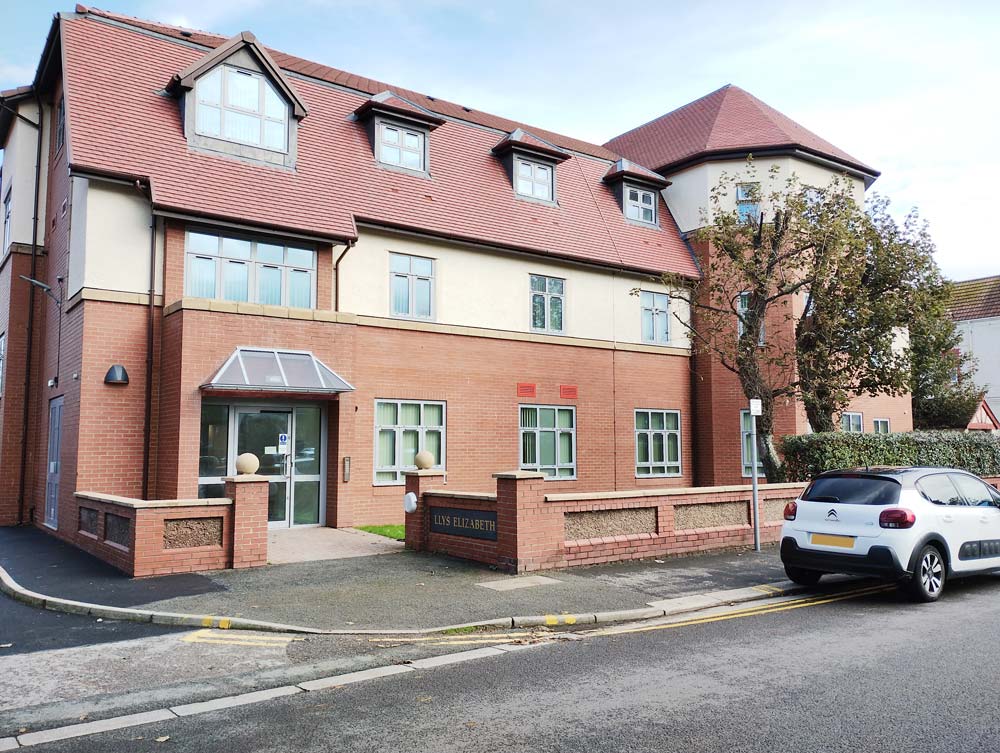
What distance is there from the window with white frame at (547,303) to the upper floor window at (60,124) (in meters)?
10.7

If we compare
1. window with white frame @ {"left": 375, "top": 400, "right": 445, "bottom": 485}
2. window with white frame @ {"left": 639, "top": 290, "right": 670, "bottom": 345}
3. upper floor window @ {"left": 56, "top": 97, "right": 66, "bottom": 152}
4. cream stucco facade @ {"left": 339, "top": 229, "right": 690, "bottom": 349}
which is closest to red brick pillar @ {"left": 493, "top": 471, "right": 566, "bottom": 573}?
window with white frame @ {"left": 375, "top": 400, "right": 445, "bottom": 485}

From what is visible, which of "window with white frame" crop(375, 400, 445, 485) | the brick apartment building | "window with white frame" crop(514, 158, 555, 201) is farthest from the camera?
"window with white frame" crop(514, 158, 555, 201)

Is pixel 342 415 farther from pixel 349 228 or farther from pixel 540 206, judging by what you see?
pixel 540 206

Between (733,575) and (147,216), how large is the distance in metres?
11.6

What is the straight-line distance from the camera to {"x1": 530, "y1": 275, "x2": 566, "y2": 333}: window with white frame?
19.6m

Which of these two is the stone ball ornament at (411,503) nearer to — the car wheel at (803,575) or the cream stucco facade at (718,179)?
the car wheel at (803,575)

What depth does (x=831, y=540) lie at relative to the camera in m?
9.50

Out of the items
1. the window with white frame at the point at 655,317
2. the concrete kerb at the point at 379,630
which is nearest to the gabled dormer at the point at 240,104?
the concrete kerb at the point at 379,630

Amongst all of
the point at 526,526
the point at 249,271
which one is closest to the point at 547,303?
the point at 249,271

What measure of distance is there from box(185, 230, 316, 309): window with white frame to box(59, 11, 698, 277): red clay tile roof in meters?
0.61

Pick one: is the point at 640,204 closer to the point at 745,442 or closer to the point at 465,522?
the point at 745,442

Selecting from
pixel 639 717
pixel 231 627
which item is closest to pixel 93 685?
pixel 231 627

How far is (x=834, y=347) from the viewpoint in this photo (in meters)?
17.5

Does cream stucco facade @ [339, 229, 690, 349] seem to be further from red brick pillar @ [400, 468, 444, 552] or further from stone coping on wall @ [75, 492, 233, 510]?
stone coping on wall @ [75, 492, 233, 510]
